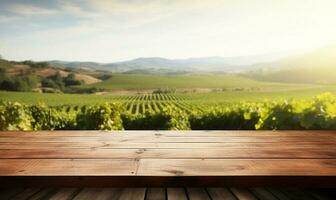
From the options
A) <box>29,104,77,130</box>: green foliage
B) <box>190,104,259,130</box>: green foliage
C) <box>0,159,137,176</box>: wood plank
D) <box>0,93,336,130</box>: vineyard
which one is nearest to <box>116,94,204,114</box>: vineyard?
<box>190,104,259,130</box>: green foliage

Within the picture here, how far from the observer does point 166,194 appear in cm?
193

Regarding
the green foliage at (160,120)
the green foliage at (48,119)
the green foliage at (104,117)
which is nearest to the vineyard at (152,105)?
the green foliage at (160,120)

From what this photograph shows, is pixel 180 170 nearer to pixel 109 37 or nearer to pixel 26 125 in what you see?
pixel 26 125

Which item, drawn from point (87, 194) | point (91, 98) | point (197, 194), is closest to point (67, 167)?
point (87, 194)

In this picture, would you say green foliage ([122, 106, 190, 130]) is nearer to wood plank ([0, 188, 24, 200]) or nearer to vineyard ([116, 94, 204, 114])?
wood plank ([0, 188, 24, 200])

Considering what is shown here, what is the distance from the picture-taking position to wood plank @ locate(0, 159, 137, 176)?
1.53 m

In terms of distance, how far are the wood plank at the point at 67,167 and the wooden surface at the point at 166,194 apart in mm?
299

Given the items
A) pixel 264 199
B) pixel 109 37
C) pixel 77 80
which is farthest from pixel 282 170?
pixel 109 37

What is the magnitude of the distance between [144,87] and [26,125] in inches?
3344

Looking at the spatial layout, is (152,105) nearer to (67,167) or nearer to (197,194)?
(197,194)

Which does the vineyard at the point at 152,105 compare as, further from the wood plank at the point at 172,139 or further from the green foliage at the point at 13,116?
Answer: the wood plank at the point at 172,139

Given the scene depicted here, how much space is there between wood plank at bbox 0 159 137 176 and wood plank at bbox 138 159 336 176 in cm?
9

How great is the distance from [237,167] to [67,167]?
80 cm

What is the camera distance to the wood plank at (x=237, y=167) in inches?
60.2
